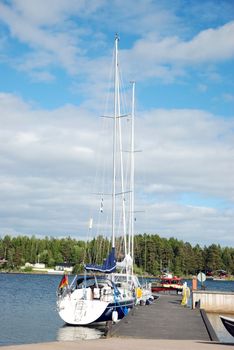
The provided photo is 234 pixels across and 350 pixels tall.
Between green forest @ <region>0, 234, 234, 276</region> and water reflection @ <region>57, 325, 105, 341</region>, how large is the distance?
132343mm

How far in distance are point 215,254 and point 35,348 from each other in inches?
6722

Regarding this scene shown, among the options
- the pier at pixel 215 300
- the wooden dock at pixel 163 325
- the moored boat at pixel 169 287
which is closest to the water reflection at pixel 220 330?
the pier at pixel 215 300

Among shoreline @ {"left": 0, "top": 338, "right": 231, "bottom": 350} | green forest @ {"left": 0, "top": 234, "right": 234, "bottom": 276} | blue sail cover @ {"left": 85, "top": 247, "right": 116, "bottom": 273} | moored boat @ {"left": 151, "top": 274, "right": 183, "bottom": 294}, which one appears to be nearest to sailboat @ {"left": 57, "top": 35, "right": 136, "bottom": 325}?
blue sail cover @ {"left": 85, "top": 247, "right": 116, "bottom": 273}

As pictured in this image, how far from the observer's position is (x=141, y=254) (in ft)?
571

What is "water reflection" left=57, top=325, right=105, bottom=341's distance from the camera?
3047cm

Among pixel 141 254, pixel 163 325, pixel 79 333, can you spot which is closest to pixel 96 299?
pixel 79 333

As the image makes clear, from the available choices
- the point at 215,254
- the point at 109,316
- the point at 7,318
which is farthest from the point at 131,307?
the point at 215,254

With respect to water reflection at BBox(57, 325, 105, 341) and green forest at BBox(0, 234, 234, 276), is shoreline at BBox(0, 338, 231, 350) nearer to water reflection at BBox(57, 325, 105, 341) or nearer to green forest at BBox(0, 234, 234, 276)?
water reflection at BBox(57, 325, 105, 341)

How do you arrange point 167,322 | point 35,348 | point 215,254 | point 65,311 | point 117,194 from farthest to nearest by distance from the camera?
point 215,254, point 117,194, point 65,311, point 167,322, point 35,348

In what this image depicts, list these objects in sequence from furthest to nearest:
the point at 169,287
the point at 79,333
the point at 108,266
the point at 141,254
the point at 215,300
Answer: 1. the point at 141,254
2. the point at 169,287
3. the point at 215,300
4. the point at 108,266
5. the point at 79,333

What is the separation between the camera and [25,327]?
117 ft

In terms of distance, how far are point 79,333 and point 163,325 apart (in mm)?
6416

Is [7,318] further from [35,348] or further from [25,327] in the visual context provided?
[35,348]

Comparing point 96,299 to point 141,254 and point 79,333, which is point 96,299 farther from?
point 141,254
